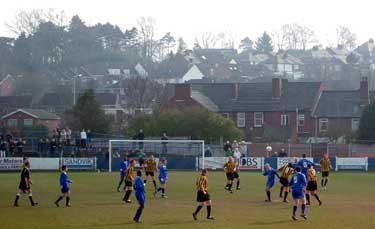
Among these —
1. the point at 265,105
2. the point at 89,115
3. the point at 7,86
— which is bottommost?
the point at 89,115

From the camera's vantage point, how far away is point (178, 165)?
64688 mm

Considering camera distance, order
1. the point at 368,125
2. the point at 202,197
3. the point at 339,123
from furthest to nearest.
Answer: the point at 339,123
the point at 368,125
the point at 202,197

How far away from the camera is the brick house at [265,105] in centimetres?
9225

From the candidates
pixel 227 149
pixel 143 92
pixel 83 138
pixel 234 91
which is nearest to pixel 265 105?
pixel 234 91

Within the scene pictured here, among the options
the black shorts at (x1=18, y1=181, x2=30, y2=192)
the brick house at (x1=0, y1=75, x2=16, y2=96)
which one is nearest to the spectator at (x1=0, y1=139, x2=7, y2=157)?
the black shorts at (x1=18, y1=181, x2=30, y2=192)

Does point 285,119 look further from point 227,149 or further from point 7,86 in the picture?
point 7,86

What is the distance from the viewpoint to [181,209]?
3241 cm

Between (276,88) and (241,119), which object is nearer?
(241,119)

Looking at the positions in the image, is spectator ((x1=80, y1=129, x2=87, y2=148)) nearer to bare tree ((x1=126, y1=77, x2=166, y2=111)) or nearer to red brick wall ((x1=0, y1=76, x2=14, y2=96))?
bare tree ((x1=126, y1=77, x2=166, y2=111))

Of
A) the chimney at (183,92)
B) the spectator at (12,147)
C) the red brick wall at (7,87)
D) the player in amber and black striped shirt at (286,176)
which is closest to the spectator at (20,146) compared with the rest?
the spectator at (12,147)

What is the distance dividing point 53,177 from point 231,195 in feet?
58.2

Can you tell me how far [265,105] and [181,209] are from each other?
63399 millimetres

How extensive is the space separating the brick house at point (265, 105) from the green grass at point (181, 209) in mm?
43609

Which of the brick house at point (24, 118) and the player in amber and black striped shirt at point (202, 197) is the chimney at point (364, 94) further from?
the player in amber and black striped shirt at point (202, 197)
